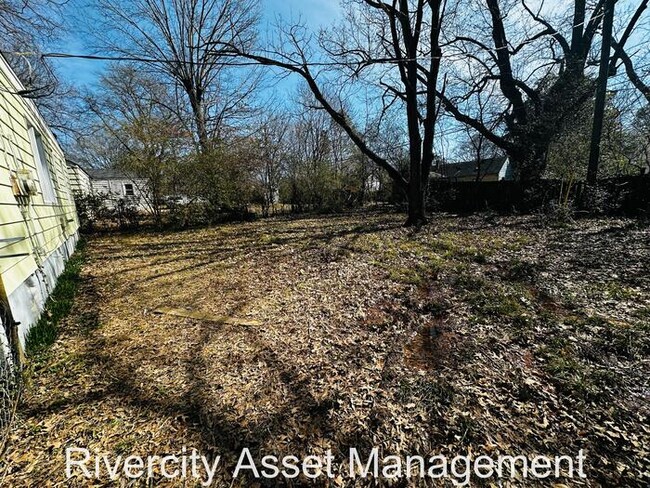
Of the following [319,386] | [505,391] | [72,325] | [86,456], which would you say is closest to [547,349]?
[505,391]

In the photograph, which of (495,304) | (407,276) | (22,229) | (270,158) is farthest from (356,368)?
(270,158)

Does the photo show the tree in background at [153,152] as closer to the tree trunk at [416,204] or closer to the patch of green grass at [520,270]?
the tree trunk at [416,204]

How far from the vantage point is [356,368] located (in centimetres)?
238

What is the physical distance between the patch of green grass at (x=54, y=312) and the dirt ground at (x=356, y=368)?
14 centimetres

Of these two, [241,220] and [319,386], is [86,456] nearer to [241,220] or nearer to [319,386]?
[319,386]

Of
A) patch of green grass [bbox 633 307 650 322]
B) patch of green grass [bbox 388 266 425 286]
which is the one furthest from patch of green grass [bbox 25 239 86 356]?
patch of green grass [bbox 633 307 650 322]

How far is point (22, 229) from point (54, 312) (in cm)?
102

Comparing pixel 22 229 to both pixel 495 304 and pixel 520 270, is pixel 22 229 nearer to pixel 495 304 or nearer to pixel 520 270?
pixel 495 304

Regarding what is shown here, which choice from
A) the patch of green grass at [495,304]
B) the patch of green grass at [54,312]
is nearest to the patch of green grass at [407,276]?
the patch of green grass at [495,304]

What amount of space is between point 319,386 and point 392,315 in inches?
56.4

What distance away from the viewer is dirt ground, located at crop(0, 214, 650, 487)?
5.49 feet

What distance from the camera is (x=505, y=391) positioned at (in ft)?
6.63

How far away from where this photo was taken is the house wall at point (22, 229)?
250 cm

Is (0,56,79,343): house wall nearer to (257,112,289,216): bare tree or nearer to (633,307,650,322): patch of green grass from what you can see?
(633,307,650,322): patch of green grass
